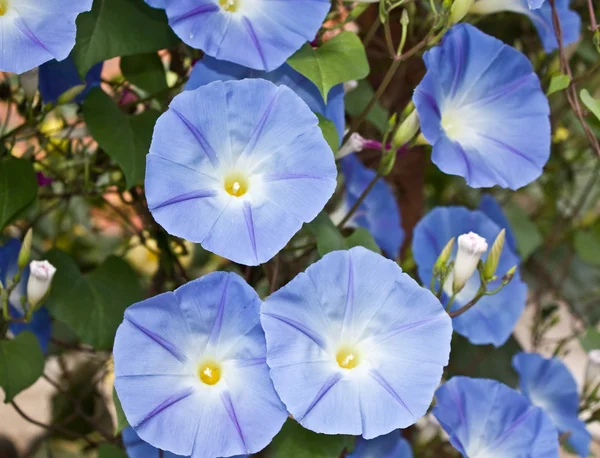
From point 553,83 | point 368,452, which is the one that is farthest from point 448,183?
point 368,452

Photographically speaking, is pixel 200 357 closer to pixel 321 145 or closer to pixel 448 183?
pixel 321 145

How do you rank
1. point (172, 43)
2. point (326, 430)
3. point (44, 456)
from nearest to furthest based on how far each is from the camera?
1. point (326, 430)
2. point (172, 43)
3. point (44, 456)

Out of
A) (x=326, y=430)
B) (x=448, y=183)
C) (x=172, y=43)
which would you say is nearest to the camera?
(x=326, y=430)

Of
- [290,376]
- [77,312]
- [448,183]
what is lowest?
[290,376]

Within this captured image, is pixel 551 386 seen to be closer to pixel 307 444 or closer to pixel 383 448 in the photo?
pixel 383 448

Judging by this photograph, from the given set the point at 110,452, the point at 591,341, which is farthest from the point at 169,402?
the point at 591,341

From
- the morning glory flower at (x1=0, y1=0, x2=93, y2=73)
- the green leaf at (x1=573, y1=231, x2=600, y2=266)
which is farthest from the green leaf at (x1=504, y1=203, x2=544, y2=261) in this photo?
the morning glory flower at (x1=0, y1=0, x2=93, y2=73)
